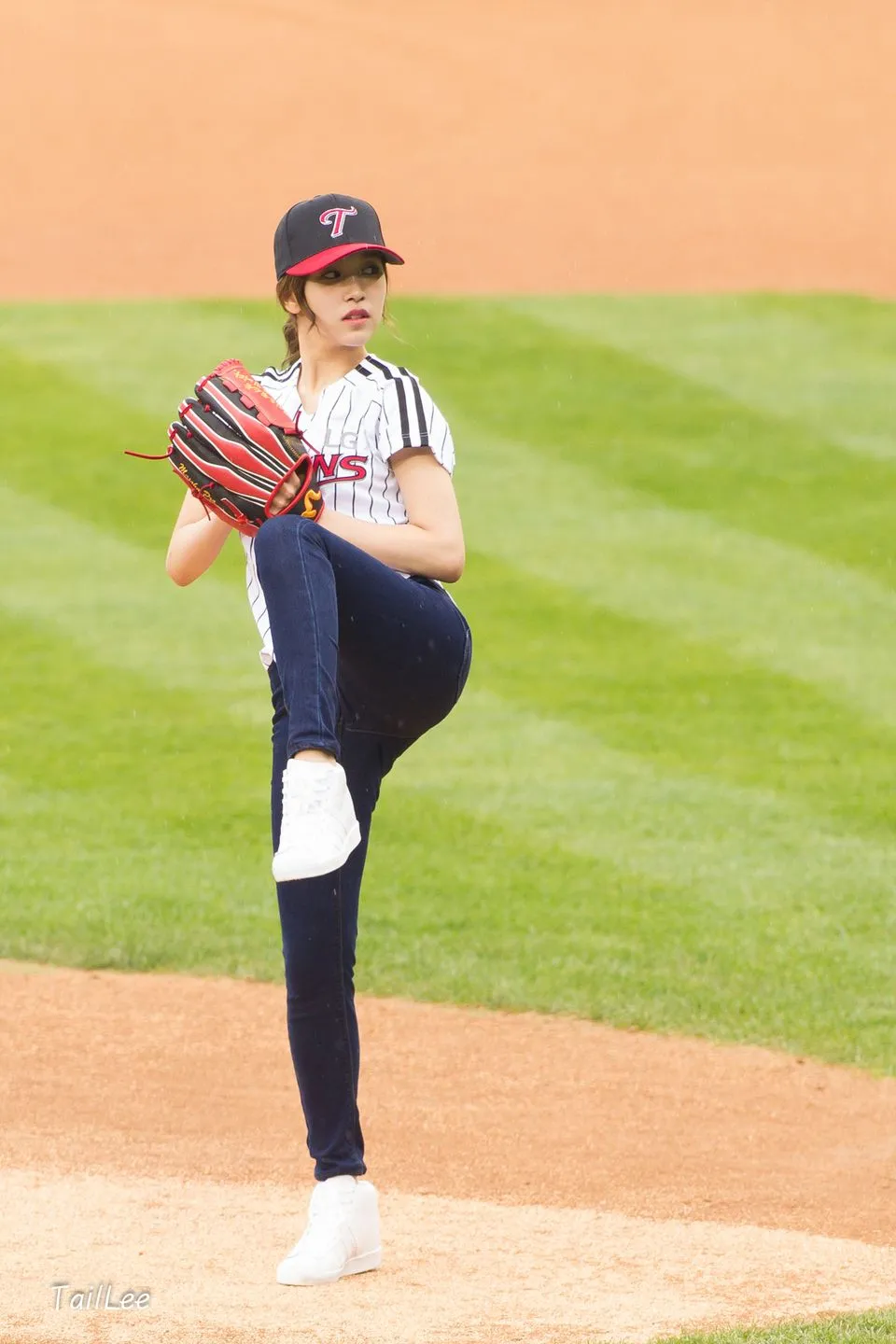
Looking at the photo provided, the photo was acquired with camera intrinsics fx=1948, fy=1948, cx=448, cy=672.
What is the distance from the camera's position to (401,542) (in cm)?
377

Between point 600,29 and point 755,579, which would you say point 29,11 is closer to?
point 600,29

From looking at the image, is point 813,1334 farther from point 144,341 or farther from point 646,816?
point 144,341

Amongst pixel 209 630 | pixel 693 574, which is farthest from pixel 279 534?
pixel 693 574

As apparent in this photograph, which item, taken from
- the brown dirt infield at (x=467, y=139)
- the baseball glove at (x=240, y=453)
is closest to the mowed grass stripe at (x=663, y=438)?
the brown dirt infield at (x=467, y=139)

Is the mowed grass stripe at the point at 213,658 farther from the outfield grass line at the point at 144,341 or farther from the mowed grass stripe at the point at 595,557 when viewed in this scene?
the outfield grass line at the point at 144,341

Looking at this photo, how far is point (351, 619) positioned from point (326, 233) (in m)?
0.79

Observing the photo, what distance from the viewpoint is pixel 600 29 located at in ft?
51.2

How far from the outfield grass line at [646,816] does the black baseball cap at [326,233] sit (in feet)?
11.8

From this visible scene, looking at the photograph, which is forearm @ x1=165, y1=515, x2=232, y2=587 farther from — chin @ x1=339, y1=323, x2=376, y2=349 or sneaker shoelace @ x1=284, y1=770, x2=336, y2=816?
sneaker shoelace @ x1=284, y1=770, x2=336, y2=816

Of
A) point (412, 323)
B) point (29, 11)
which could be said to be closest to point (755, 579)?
point (412, 323)

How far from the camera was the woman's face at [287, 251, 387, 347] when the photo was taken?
12.7ft

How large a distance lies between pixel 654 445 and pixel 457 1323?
8230 millimetres

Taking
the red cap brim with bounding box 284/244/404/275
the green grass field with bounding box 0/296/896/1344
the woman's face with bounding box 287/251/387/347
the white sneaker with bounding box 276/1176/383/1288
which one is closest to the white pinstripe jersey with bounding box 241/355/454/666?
the woman's face with bounding box 287/251/387/347

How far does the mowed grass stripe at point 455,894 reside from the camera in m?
6.22
